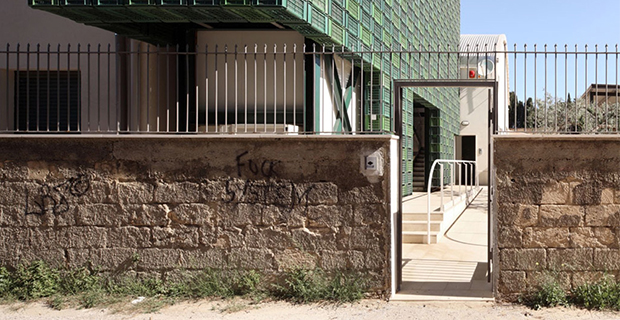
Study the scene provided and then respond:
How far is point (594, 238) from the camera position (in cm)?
652

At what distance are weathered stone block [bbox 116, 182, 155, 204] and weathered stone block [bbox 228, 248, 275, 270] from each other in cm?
107

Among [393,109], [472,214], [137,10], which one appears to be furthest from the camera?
[472,214]

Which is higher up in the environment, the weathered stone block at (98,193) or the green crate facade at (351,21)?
the green crate facade at (351,21)

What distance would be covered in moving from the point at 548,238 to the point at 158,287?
13.1 ft

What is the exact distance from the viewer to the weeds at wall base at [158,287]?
6.58 m

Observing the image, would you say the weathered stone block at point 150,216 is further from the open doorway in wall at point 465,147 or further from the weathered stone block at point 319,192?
the open doorway in wall at point 465,147

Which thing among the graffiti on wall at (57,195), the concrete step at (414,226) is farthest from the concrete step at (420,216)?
the graffiti on wall at (57,195)

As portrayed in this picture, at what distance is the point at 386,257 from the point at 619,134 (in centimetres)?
265

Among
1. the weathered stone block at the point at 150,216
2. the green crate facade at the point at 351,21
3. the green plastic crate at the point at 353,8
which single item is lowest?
the weathered stone block at the point at 150,216

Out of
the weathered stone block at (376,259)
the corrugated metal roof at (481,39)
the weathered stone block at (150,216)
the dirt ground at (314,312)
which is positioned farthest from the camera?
the corrugated metal roof at (481,39)

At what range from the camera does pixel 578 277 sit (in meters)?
6.52

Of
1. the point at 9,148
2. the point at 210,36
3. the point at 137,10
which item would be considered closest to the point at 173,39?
the point at 210,36

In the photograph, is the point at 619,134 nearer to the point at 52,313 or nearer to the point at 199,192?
the point at 199,192

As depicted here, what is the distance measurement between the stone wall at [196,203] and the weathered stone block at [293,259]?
0.4 inches
